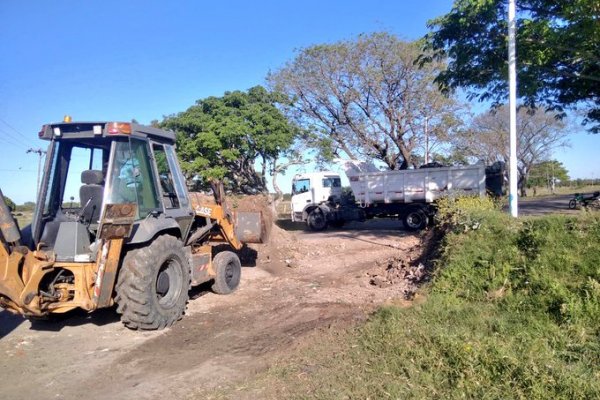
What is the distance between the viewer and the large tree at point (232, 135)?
24.3 m

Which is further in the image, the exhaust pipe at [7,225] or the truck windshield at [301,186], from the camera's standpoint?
the truck windshield at [301,186]

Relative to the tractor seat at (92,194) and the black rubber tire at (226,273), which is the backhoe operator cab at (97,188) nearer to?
the tractor seat at (92,194)

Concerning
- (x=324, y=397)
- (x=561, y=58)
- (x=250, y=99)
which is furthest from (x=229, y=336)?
(x=250, y=99)

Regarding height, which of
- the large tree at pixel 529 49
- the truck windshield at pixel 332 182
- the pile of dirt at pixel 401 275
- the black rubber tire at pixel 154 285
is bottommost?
the pile of dirt at pixel 401 275

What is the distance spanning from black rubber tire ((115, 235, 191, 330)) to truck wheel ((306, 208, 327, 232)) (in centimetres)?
1472

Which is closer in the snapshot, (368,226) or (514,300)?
(514,300)

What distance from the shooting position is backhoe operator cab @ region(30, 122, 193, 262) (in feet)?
19.7

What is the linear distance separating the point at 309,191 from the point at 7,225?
17714 mm

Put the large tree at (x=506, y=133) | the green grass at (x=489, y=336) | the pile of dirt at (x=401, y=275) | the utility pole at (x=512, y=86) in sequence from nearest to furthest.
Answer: the green grass at (x=489, y=336) < the pile of dirt at (x=401, y=275) < the utility pole at (x=512, y=86) < the large tree at (x=506, y=133)

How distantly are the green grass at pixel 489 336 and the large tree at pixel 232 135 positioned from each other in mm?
18571

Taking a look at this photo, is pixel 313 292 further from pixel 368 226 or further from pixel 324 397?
pixel 368 226

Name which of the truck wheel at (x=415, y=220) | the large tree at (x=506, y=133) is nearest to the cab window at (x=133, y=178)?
the truck wheel at (x=415, y=220)

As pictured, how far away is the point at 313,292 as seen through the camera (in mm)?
8641

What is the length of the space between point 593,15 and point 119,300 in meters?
9.44
